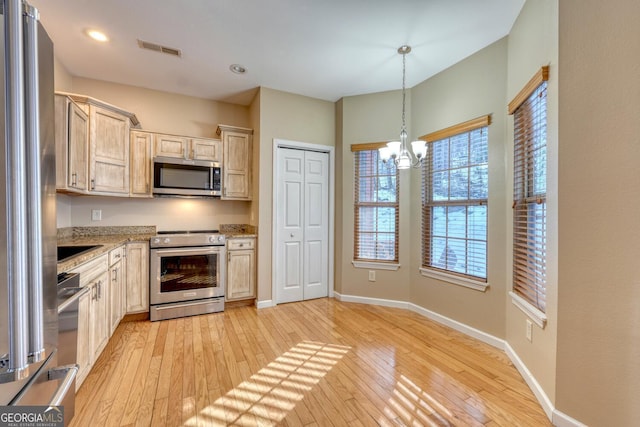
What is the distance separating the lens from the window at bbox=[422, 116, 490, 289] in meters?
2.71

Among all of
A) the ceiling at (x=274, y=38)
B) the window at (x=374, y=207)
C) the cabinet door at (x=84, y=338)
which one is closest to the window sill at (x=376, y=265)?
the window at (x=374, y=207)

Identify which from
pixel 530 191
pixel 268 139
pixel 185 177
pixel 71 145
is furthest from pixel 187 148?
pixel 530 191

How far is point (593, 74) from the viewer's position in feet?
4.94

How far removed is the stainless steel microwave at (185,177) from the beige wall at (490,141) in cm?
262

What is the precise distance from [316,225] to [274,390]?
229 centimetres

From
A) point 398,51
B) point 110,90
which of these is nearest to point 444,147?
point 398,51

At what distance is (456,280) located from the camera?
2875 mm

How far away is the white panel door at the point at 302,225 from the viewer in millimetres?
3672

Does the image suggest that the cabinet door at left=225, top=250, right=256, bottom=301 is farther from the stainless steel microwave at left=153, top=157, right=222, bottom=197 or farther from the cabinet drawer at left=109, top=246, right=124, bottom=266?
the cabinet drawer at left=109, top=246, right=124, bottom=266

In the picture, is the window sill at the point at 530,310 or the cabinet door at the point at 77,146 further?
the cabinet door at the point at 77,146

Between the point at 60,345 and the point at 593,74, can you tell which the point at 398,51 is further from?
the point at 60,345

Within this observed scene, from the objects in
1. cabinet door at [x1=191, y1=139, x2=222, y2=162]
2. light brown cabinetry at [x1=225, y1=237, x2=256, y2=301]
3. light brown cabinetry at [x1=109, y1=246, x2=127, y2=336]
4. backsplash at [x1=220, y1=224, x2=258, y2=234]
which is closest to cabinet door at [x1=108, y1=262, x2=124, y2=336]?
light brown cabinetry at [x1=109, y1=246, x2=127, y2=336]

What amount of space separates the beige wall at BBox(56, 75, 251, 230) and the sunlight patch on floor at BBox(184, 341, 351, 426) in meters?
2.30

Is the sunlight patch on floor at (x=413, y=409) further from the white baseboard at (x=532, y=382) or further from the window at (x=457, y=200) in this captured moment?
the window at (x=457, y=200)
